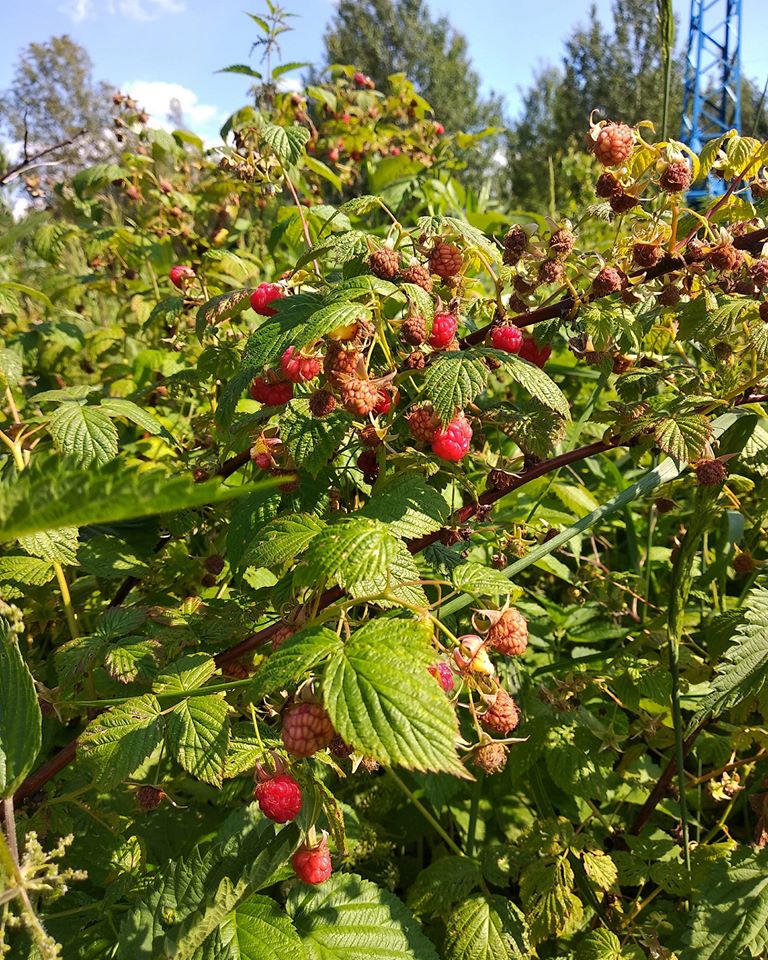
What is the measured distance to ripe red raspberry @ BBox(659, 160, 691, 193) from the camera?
0.99 metres

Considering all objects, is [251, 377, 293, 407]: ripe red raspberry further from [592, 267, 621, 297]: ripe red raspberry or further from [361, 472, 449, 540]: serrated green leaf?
[592, 267, 621, 297]: ripe red raspberry

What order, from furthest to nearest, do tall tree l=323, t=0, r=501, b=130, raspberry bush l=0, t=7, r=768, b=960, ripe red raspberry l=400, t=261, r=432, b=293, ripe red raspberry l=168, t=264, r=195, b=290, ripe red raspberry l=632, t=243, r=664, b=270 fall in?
1. tall tree l=323, t=0, r=501, b=130
2. ripe red raspberry l=168, t=264, r=195, b=290
3. ripe red raspberry l=632, t=243, r=664, b=270
4. ripe red raspberry l=400, t=261, r=432, b=293
5. raspberry bush l=0, t=7, r=768, b=960

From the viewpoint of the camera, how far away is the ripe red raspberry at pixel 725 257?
3.37 ft

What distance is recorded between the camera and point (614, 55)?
23344 millimetres

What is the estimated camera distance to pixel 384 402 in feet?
3.02

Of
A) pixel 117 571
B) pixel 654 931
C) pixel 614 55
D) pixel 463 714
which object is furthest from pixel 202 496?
pixel 614 55

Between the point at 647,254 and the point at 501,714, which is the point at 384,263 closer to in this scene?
the point at 647,254

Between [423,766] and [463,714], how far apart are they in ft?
2.51

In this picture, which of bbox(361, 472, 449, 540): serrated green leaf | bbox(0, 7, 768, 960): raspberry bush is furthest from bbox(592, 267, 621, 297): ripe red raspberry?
bbox(361, 472, 449, 540): serrated green leaf

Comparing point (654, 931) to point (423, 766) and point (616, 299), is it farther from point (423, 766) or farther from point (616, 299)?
point (616, 299)

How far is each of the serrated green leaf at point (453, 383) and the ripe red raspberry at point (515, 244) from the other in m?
0.27

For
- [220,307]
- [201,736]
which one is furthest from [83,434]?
[201,736]

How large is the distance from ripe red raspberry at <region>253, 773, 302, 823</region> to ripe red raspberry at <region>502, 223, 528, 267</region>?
2.65ft

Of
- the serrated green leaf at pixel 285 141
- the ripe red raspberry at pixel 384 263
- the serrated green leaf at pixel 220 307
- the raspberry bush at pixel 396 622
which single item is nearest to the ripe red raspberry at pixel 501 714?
the raspberry bush at pixel 396 622
